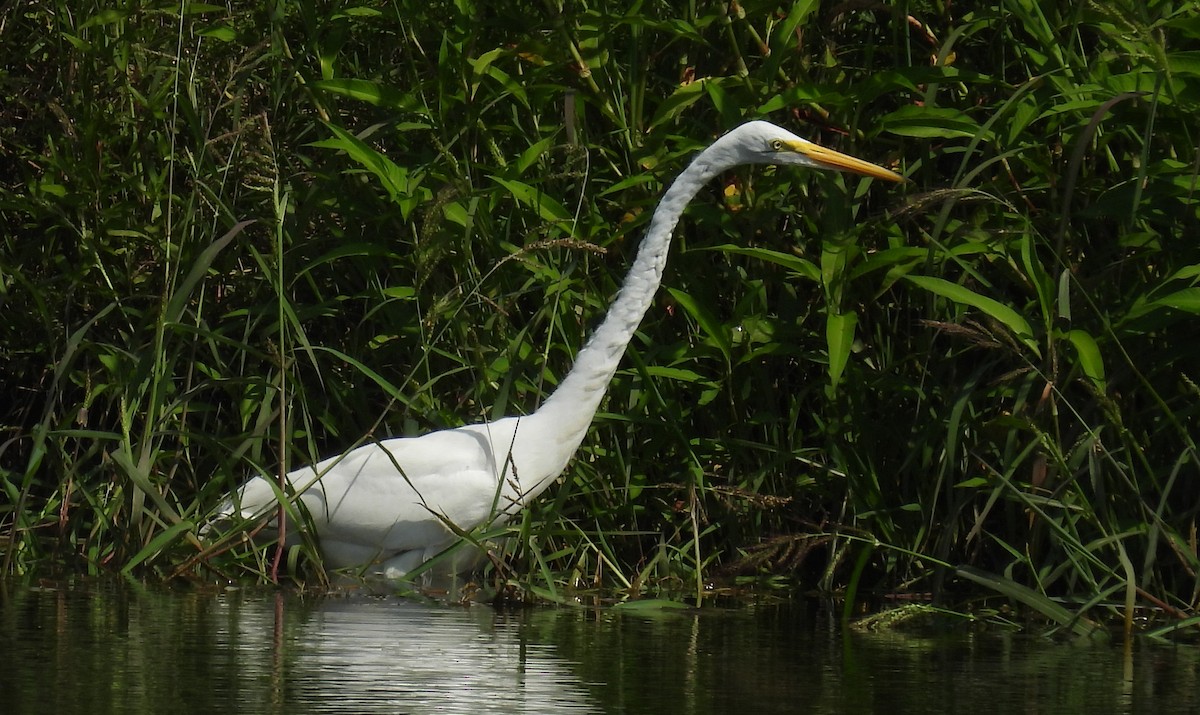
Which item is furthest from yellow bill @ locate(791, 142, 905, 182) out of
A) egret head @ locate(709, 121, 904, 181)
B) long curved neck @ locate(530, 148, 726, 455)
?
long curved neck @ locate(530, 148, 726, 455)

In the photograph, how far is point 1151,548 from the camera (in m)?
3.79

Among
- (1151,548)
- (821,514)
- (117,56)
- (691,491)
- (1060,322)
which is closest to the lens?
(1151,548)

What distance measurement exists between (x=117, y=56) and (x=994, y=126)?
2.86 meters

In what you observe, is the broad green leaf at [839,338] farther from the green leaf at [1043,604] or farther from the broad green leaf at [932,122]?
the green leaf at [1043,604]

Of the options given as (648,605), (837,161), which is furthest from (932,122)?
(648,605)

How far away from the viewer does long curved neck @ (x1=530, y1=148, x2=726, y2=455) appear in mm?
4418

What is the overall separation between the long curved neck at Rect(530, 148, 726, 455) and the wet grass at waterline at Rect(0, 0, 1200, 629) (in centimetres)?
14

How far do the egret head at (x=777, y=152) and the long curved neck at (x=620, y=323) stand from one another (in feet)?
0.17

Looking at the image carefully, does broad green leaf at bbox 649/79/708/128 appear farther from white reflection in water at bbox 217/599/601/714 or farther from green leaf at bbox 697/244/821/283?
white reflection in water at bbox 217/599/601/714

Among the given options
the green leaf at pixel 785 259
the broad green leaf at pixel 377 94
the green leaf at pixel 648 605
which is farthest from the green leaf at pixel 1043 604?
the broad green leaf at pixel 377 94

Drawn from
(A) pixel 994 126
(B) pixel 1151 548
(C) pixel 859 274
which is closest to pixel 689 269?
(C) pixel 859 274

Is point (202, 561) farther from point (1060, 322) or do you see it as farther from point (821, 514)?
point (1060, 322)

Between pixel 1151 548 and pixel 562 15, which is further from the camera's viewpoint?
pixel 562 15

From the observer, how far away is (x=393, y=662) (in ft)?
10.3
